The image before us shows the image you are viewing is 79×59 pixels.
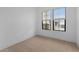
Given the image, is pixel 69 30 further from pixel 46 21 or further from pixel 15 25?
pixel 15 25

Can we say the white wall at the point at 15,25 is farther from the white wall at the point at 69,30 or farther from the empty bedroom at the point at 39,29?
the white wall at the point at 69,30

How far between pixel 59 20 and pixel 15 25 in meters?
0.55

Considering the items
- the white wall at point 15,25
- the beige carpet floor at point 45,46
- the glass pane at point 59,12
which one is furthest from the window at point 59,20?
the white wall at point 15,25

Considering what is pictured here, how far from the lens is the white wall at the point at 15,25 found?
1260 millimetres

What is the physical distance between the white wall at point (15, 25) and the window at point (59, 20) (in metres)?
0.27

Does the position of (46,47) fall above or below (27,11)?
below

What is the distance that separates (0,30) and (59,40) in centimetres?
73

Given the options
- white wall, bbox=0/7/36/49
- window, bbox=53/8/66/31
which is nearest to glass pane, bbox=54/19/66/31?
window, bbox=53/8/66/31

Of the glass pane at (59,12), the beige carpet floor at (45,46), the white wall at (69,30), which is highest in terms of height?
the glass pane at (59,12)

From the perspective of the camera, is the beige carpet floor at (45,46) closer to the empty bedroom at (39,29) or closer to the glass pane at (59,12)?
the empty bedroom at (39,29)

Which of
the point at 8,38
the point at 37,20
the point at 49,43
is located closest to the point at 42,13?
the point at 37,20

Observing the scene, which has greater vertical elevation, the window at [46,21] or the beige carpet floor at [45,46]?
the window at [46,21]
